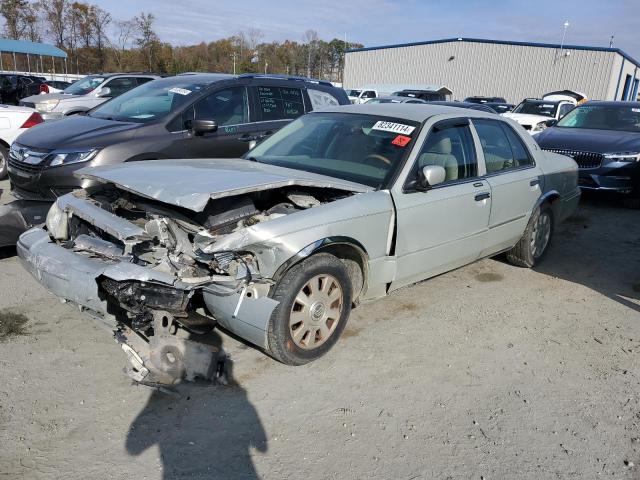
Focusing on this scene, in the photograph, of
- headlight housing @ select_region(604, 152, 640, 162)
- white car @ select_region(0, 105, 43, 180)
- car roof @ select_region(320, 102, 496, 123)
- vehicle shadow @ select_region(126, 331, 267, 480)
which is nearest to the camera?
vehicle shadow @ select_region(126, 331, 267, 480)

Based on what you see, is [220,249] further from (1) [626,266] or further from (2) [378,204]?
(1) [626,266]

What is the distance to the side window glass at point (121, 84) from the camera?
1427cm

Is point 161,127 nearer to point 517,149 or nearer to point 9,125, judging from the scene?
point 517,149

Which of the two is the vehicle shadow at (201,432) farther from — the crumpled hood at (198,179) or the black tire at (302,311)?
the crumpled hood at (198,179)

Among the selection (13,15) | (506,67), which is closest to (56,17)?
(13,15)

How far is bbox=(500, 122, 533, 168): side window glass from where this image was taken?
5328 millimetres

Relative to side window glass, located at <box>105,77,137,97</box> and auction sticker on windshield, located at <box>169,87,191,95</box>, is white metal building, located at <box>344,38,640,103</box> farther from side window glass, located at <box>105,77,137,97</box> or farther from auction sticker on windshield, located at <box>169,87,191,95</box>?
auction sticker on windshield, located at <box>169,87,191,95</box>

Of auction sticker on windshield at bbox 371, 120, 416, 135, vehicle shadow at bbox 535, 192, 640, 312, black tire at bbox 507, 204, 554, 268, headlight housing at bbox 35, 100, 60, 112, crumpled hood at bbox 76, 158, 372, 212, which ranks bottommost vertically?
vehicle shadow at bbox 535, 192, 640, 312

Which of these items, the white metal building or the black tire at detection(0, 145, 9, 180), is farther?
the white metal building

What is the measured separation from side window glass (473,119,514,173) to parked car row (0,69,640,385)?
2cm

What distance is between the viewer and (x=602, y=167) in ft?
28.2

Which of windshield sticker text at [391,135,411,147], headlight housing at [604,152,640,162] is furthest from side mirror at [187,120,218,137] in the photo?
headlight housing at [604,152,640,162]

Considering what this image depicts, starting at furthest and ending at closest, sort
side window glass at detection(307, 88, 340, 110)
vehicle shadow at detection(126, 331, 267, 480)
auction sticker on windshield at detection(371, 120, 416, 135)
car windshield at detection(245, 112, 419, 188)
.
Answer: side window glass at detection(307, 88, 340, 110), auction sticker on windshield at detection(371, 120, 416, 135), car windshield at detection(245, 112, 419, 188), vehicle shadow at detection(126, 331, 267, 480)

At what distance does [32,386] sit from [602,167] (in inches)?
337
